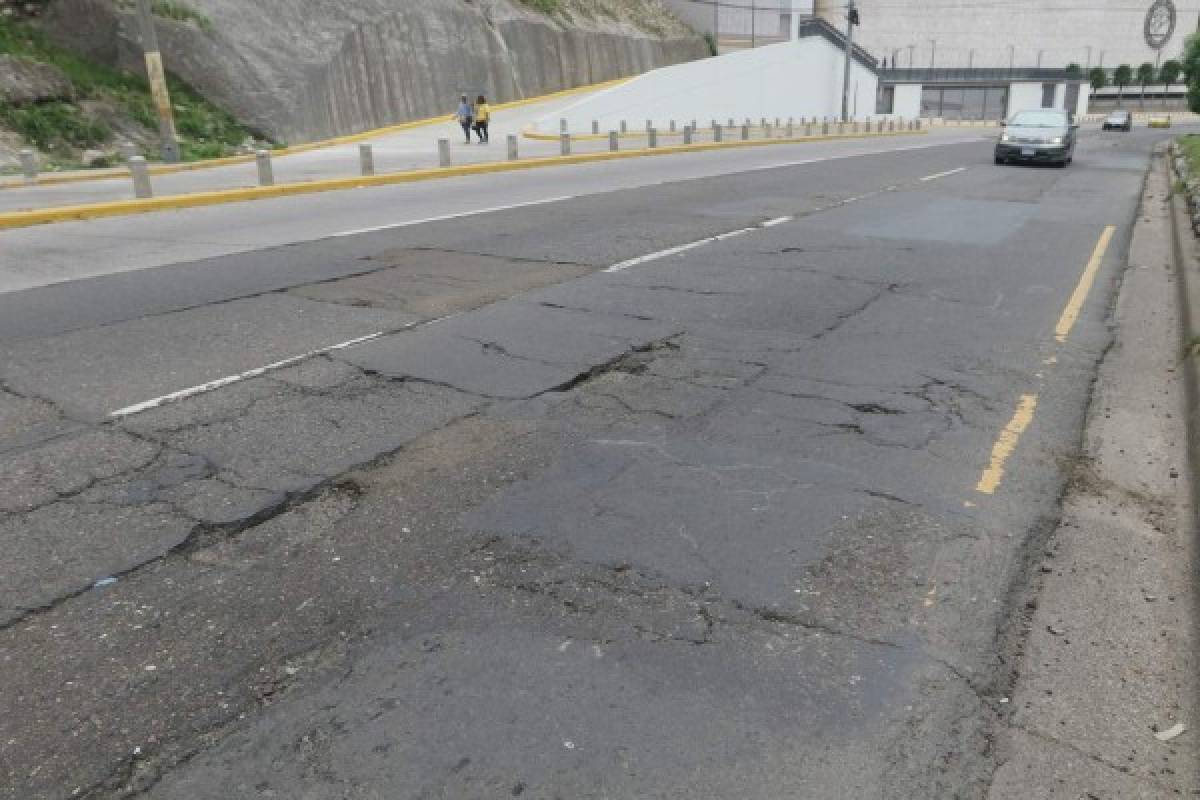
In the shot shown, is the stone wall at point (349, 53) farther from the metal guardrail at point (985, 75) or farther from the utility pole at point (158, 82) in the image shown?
the metal guardrail at point (985, 75)

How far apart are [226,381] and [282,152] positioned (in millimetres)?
24923

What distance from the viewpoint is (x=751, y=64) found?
195ft

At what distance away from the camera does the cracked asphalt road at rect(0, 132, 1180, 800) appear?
113 inches

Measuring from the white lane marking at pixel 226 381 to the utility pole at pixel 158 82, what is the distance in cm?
1896

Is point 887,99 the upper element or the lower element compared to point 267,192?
upper

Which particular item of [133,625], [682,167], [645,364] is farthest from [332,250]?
[682,167]

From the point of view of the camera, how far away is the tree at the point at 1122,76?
110 meters

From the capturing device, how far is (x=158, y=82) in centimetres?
2255

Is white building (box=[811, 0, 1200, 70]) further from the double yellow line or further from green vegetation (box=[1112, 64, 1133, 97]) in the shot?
the double yellow line

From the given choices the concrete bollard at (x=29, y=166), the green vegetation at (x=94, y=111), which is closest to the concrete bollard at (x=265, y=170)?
the concrete bollard at (x=29, y=166)

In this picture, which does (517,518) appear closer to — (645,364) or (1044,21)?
(645,364)

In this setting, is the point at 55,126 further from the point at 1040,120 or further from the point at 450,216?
the point at 1040,120

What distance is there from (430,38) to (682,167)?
790 inches

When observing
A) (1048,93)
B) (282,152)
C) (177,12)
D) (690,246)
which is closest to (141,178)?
(690,246)
